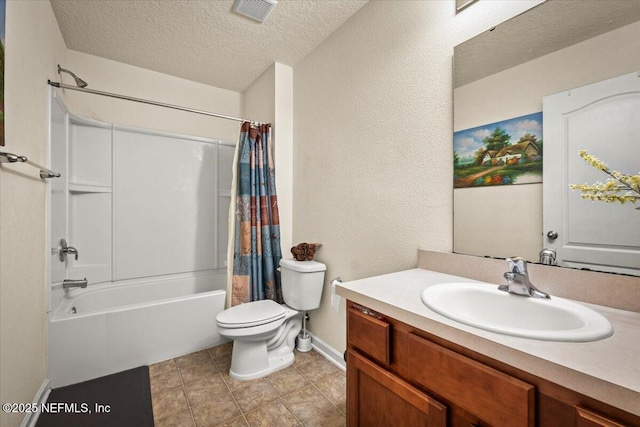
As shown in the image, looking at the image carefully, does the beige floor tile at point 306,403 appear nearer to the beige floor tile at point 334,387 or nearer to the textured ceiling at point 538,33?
the beige floor tile at point 334,387

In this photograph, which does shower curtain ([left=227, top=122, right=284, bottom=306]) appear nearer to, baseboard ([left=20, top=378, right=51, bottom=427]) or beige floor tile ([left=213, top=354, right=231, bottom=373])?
beige floor tile ([left=213, top=354, right=231, bottom=373])

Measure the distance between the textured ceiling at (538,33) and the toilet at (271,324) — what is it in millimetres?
1540

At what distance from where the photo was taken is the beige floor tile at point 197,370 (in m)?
1.82

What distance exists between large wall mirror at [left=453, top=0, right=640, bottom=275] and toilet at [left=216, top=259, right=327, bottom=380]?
1119 millimetres

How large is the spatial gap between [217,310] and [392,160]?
1.79 metres

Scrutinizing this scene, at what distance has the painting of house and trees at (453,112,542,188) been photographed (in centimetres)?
104

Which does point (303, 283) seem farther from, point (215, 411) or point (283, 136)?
point (283, 136)

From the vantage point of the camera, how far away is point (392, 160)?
1.60 m

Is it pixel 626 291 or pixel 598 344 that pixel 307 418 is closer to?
pixel 598 344

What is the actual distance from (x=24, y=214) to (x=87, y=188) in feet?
3.75

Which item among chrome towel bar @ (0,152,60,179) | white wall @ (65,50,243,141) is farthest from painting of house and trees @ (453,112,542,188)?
white wall @ (65,50,243,141)

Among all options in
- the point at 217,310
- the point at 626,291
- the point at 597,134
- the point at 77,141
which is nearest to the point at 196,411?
the point at 217,310

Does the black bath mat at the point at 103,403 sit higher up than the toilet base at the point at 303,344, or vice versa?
the toilet base at the point at 303,344

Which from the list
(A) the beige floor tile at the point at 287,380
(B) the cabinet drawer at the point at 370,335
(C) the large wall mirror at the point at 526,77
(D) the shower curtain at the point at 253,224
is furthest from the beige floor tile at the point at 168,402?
(C) the large wall mirror at the point at 526,77
